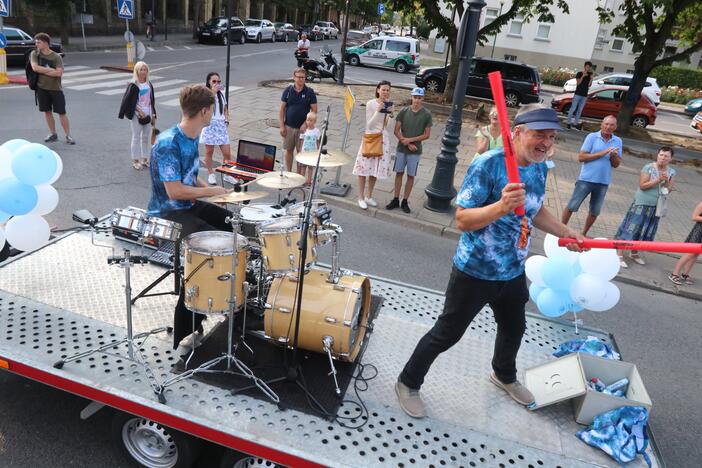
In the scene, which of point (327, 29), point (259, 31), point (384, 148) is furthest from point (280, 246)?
point (327, 29)

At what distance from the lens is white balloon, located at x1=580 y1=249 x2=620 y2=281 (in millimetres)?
4434

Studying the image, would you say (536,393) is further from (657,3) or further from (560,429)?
(657,3)

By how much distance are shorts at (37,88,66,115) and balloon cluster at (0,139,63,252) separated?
5.97 meters

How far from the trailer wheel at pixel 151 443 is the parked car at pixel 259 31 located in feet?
129

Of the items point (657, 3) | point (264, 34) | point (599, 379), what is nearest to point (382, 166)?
point (599, 379)

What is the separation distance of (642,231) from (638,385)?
14.0 feet

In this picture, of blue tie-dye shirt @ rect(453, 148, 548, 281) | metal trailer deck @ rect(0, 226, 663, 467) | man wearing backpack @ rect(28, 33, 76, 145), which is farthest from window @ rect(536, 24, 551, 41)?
blue tie-dye shirt @ rect(453, 148, 548, 281)

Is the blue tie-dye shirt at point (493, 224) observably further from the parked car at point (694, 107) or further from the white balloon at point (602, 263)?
the parked car at point (694, 107)

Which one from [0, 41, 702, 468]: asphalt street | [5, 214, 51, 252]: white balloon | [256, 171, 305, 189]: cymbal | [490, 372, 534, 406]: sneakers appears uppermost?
[256, 171, 305, 189]: cymbal

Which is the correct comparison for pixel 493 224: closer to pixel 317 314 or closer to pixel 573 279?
pixel 317 314

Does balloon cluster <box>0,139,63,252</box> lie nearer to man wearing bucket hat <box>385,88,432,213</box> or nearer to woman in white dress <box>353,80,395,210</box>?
woman in white dress <box>353,80,395,210</box>

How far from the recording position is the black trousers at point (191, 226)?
370cm

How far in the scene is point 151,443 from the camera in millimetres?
3396

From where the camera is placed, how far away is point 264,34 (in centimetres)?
4006
